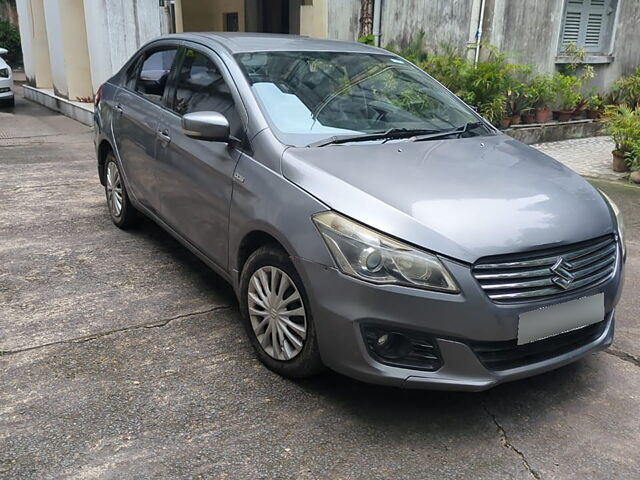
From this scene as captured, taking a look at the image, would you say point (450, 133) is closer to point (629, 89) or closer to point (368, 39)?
point (368, 39)

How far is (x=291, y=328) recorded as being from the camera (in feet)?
9.44

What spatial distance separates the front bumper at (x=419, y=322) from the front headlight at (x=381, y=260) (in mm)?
36

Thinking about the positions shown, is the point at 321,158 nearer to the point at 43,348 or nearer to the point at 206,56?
the point at 206,56

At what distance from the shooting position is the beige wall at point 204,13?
48.5 ft

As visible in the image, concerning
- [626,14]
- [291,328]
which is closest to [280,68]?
[291,328]

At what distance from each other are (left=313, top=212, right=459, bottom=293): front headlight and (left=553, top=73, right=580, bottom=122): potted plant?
309 inches

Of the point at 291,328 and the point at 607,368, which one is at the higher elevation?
the point at 291,328

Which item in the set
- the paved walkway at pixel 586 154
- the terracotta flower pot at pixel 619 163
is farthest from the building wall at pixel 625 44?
the terracotta flower pot at pixel 619 163

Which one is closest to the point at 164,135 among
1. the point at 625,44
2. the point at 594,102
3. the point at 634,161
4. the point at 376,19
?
the point at 634,161

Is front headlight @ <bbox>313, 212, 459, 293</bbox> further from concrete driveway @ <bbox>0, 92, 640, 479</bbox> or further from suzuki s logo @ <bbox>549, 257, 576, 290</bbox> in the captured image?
concrete driveway @ <bbox>0, 92, 640, 479</bbox>

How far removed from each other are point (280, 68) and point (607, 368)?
97.4 inches

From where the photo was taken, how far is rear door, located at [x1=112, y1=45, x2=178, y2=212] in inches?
167

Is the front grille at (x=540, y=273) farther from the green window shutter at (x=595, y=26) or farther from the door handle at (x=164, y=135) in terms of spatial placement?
the green window shutter at (x=595, y=26)

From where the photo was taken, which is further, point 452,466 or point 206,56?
point 206,56
